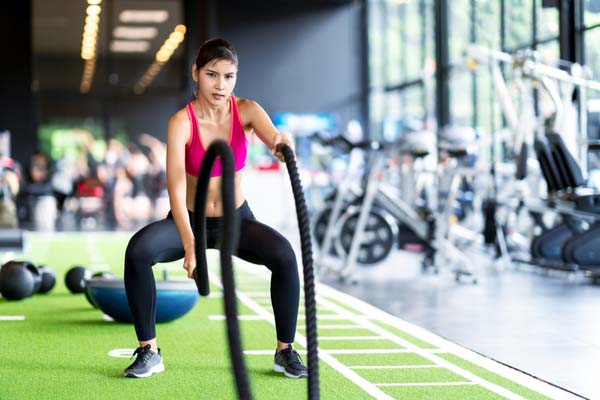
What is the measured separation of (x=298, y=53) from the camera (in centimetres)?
1806

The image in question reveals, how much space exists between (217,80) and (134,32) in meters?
14.5

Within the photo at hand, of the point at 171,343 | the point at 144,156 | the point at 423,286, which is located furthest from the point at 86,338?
the point at 144,156

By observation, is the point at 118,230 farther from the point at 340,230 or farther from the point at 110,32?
the point at 340,230

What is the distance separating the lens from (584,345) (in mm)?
4586

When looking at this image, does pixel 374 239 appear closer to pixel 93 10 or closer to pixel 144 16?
pixel 144 16

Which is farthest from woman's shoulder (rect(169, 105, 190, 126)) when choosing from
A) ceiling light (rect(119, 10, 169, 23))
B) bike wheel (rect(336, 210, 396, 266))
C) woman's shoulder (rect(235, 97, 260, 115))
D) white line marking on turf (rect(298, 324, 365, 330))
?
ceiling light (rect(119, 10, 169, 23))

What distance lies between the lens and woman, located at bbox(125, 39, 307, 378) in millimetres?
3364

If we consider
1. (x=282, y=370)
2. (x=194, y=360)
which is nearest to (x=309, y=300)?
(x=282, y=370)

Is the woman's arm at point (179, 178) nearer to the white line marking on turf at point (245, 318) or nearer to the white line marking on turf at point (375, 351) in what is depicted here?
the white line marking on turf at point (375, 351)

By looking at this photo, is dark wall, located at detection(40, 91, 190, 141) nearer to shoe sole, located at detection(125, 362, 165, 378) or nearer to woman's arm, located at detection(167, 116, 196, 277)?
shoe sole, located at detection(125, 362, 165, 378)

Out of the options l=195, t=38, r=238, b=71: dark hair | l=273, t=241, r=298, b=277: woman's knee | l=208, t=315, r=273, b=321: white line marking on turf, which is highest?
l=195, t=38, r=238, b=71: dark hair

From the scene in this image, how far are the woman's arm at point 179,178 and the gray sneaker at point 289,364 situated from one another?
666 millimetres

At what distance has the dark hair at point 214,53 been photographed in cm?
335

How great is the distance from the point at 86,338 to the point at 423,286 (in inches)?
127
